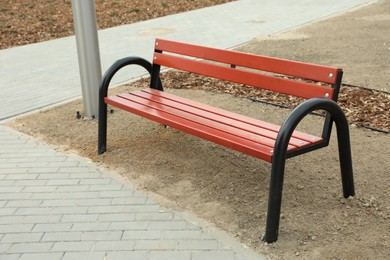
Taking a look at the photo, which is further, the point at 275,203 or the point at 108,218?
the point at 108,218

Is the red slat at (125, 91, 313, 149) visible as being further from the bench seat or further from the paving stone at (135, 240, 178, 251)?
the paving stone at (135, 240, 178, 251)

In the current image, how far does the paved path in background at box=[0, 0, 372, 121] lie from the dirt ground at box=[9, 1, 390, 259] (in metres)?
0.88

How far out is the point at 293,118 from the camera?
295cm

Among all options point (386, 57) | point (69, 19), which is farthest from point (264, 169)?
point (69, 19)

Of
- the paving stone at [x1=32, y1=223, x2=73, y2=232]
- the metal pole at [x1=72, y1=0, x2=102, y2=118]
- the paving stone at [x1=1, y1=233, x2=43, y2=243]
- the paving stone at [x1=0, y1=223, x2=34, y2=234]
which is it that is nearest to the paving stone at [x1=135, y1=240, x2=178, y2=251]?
the paving stone at [x1=32, y1=223, x2=73, y2=232]

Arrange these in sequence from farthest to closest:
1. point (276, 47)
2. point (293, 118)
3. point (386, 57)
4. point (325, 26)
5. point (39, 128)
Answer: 1. point (325, 26)
2. point (276, 47)
3. point (386, 57)
4. point (39, 128)
5. point (293, 118)

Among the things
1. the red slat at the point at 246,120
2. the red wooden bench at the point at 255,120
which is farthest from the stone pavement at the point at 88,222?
the red slat at the point at 246,120

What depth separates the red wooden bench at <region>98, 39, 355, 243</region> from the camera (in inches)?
120

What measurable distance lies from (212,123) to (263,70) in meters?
0.56

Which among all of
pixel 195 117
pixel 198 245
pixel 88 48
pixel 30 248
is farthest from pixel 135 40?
pixel 198 245

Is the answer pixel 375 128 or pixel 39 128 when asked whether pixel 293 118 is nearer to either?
pixel 375 128

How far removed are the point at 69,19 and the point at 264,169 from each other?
10027 mm

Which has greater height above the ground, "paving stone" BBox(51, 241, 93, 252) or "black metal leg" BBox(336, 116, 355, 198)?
"black metal leg" BBox(336, 116, 355, 198)

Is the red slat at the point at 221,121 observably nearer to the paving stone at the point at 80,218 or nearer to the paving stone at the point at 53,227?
the paving stone at the point at 80,218
